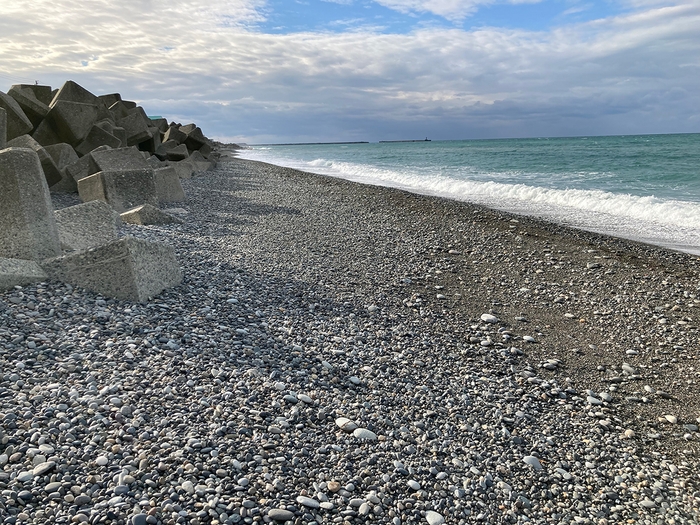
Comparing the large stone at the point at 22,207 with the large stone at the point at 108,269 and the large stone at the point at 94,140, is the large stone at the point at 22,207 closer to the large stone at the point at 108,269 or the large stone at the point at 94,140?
the large stone at the point at 108,269

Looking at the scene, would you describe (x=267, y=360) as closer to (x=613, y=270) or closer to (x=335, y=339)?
(x=335, y=339)

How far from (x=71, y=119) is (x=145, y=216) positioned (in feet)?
21.0

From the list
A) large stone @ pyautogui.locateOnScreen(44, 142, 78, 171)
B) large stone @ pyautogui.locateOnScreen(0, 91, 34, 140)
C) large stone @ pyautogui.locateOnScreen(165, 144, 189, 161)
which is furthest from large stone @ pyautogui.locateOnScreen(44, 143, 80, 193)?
large stone @ pyautogui.locateOnScreen(165, 144, 189, 161)

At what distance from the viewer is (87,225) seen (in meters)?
6.71

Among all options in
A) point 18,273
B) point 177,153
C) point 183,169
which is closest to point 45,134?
point 183,169

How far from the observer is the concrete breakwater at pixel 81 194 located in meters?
4.83

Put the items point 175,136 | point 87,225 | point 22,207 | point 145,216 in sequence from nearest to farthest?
point 22,207 < point 87,225 < point 145,216 < point 175,136

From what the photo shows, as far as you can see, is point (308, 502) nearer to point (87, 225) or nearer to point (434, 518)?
point (434, 518)

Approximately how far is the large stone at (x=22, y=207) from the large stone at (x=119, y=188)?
515 centimetres

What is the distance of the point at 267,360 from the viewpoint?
4.25 meters

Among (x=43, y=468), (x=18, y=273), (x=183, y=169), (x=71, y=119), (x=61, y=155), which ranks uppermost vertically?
(x=71, y=119)

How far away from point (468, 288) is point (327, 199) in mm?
8257

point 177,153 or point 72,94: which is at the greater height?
point 72,94

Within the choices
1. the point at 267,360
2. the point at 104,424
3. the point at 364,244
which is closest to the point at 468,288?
the point at 364,244
